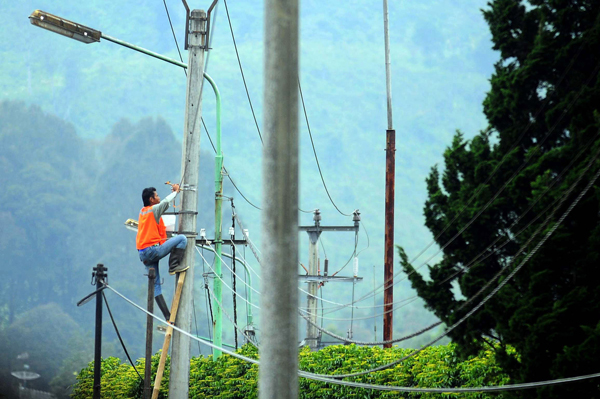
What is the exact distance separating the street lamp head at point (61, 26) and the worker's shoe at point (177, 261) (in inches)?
145

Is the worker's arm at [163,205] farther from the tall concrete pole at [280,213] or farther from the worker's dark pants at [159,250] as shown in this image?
Result: the tall concrete pole at [280,213]

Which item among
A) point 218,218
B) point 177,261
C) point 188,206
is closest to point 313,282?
point 218,218

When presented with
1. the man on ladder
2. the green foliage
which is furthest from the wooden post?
the green foliage

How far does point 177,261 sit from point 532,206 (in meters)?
6.32

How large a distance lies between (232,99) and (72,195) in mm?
44870

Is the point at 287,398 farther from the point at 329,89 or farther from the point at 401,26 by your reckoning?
the point at 401,26

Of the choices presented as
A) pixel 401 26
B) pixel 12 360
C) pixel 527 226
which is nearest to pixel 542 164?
pixel 527 226

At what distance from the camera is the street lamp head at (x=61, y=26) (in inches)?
501

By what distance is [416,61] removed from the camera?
583ft

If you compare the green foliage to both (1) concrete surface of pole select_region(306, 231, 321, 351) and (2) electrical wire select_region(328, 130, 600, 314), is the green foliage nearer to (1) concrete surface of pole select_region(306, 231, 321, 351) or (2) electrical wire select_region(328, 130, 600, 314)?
(2) electrical wire select_region(328, 130, 600, 314)

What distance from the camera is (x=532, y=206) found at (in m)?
9.68

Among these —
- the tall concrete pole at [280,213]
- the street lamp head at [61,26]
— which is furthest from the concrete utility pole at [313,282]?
the tall concrete pole at [280,213]

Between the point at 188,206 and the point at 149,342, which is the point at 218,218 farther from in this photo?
the point at 149,342

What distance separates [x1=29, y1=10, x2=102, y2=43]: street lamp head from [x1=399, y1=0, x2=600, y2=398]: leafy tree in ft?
20.0
